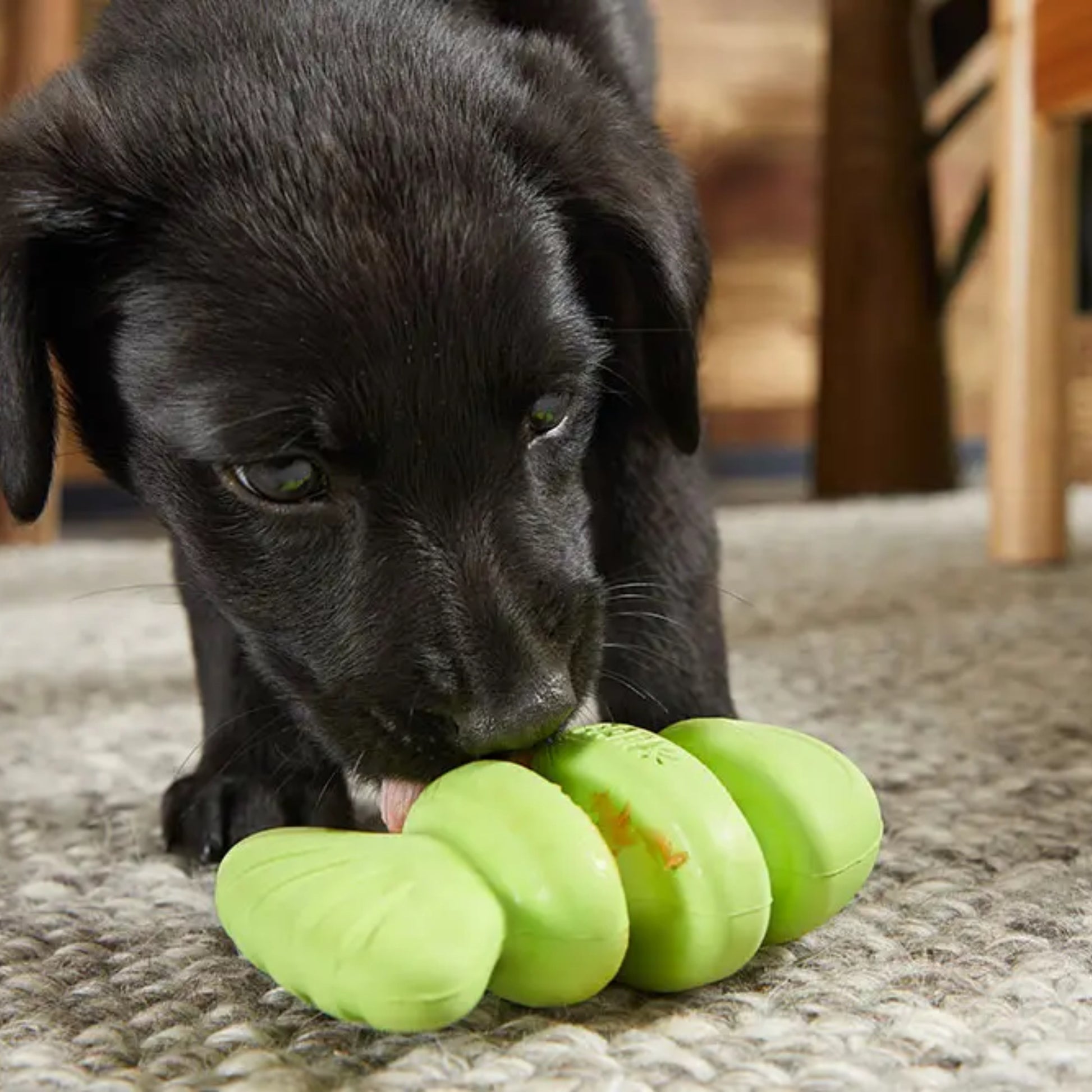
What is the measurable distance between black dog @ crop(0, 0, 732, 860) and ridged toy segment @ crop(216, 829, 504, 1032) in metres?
0.13

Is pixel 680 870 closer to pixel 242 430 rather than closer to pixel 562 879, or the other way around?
pixel 562 879

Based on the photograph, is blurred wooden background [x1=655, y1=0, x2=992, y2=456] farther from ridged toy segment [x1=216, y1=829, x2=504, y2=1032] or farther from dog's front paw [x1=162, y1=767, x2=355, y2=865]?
ridged toy segment [x1=216, y1=829, x2=504, y2=1032]

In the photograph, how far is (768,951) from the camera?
35.9 inches

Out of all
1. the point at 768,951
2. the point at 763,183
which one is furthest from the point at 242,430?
the point at 763,183

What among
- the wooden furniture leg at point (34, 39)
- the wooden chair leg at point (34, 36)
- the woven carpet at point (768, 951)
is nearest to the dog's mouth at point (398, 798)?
the woven carpet at point (768, 951)

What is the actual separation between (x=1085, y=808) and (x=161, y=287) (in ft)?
2.40

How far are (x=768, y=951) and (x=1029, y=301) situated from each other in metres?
1.55

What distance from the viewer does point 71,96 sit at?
1106 millimetres

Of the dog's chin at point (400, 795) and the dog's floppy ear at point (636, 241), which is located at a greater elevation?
the dog's floppy ear at point (636, 241)

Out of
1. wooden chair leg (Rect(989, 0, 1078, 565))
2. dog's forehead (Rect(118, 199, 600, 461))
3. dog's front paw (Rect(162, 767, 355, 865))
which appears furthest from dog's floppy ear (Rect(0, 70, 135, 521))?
wooden chair leg (Rect(989, 0, 1078, 565))

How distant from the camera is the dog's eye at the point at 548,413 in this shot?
3.34ft

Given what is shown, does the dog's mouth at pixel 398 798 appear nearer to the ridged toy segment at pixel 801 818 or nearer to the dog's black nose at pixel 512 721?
the dog's black nose at pixel 512 721

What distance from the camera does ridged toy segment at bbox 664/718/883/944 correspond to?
0.87 m

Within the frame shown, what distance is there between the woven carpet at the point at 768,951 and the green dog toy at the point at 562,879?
31mm
